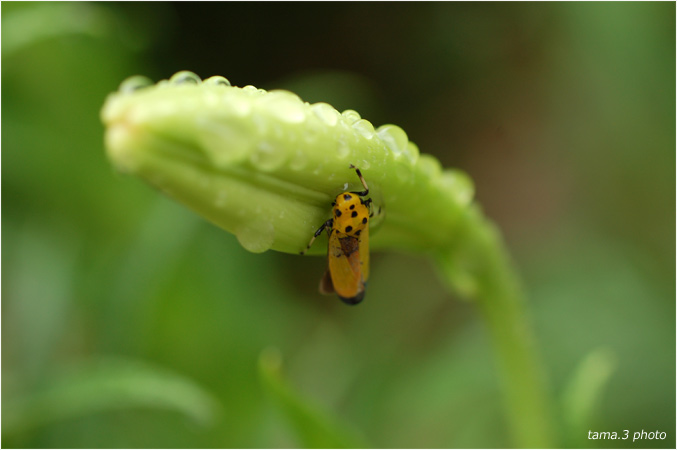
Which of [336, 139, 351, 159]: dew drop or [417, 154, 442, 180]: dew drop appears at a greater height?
[417, 154, 442, 180]: dew drop

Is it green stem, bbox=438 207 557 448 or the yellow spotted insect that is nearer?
the yellow spotted insect

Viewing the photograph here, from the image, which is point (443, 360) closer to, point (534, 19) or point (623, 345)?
point (623, 345)

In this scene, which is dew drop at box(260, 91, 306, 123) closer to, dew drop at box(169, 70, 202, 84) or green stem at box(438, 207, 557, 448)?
dew drop at box(169, 70, 202, 84)

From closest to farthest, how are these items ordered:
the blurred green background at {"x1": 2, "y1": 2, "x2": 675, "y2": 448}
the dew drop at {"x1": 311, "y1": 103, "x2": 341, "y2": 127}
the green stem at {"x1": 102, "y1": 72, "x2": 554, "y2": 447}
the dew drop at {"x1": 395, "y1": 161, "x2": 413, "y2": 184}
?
1. the green stem at {"x1": 102, "y1": 72, "x2": 554, "y2": 447}
2. the dew drop at {"x1": 311, "y1": 103, "x2": 341, "y2": 127}
3. the dew drop at {"x1": 395, "y1": 161, "x2": 413, "y2": 184}
4. the blurred green background at {"x1": 2, "y1": 2, "x2": 675, "y2": 448}

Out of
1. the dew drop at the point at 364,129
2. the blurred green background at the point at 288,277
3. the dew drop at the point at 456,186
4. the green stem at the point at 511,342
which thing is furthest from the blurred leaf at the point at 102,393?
the dew drop at the point at 364,129

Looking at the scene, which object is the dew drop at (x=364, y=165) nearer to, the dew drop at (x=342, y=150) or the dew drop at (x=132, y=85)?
the dew drop at (x=342, y=150)

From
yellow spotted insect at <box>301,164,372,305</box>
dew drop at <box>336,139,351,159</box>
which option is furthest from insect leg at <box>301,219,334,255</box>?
dew drop at <box>336,139,351,159</box>
